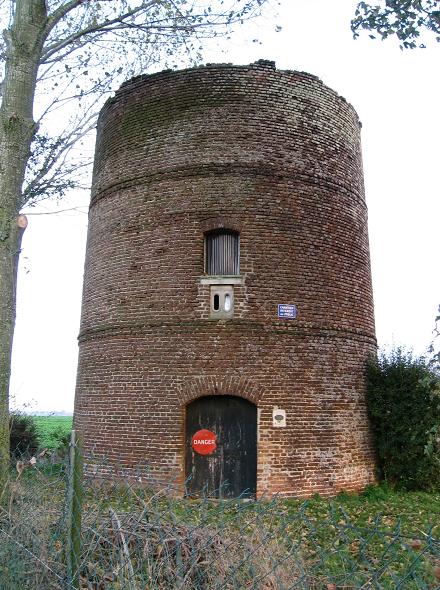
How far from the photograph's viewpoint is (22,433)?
1716 centimetres

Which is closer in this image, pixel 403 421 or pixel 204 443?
pixel 204 443

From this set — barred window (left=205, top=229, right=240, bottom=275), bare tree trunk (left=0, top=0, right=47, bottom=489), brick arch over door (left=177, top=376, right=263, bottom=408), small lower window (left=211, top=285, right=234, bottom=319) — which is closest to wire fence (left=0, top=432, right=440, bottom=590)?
bare tree trunk (left=0, top=0, right=47, bottom=489)

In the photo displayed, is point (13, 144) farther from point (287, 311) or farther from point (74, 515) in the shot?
point (287, 311)

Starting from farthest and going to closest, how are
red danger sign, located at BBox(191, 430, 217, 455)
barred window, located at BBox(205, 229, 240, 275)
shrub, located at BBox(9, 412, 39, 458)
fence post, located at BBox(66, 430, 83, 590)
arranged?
shrub, located at BBox(9, 412, 39, 458) → barred window, located at BBox(205, 229, 240, 275) → red danger sign, located at BBox(191, 430, 217, 455) → fence post, located at BBox(66, 430, 83, 590)

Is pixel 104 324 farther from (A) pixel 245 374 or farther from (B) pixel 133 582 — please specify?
(B) pixel 133 582

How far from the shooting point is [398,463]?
41.9ft

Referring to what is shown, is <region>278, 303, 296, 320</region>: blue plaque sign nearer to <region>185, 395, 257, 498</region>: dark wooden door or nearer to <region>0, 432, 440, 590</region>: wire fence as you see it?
<region>185, 395, 257, 498</region>: dark wooden door

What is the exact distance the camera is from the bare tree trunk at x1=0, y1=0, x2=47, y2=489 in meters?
7.09

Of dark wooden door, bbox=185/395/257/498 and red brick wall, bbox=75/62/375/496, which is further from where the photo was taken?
red brick wall, bbox=75/62/375/496

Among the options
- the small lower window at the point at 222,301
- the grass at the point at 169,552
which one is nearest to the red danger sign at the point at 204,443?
the small lower window at the point at 222,301

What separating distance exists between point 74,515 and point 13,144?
4794 mm

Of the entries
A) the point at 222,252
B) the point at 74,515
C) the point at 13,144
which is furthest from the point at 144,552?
the point at 222,252

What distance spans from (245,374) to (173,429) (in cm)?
172

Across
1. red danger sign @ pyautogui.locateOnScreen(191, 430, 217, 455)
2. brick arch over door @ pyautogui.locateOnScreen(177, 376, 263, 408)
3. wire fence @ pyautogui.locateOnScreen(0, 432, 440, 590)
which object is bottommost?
wire fence @ pyautogui.locateOnScreen(0, 432, 440, 590)
